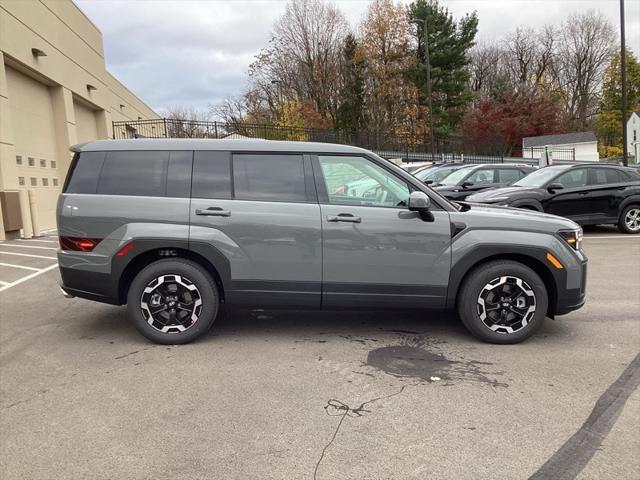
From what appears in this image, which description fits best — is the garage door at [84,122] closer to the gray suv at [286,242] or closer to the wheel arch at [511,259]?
the gray suv at [286,242]

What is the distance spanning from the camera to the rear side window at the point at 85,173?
4.77m

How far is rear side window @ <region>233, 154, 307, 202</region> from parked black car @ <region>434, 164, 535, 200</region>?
31.0 feet

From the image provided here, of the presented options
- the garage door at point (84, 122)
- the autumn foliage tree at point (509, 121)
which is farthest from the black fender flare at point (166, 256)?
the autumn foliage tree at point (509, 121)

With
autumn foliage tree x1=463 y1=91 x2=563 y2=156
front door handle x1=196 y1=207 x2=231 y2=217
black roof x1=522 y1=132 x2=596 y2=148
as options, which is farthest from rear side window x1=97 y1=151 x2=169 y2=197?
black roof x1=522 y1=132 x2=596 y2=148

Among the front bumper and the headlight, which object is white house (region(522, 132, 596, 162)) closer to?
the headlight

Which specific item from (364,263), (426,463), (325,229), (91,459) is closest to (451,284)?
(364,263)

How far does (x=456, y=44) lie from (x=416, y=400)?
49.4m

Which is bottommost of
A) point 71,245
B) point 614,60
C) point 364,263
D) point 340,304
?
point 340,304

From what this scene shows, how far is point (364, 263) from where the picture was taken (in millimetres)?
4629

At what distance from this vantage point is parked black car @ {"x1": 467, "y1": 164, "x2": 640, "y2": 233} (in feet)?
36.3

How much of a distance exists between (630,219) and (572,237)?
845 cm

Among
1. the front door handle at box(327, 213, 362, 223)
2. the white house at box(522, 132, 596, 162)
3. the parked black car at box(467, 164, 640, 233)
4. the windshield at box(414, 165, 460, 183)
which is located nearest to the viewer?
the front door handle at box(327, 213, 362, 223)

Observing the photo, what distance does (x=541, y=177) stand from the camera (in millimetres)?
11695

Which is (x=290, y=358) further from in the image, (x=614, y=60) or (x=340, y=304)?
(x=614, y=60)
